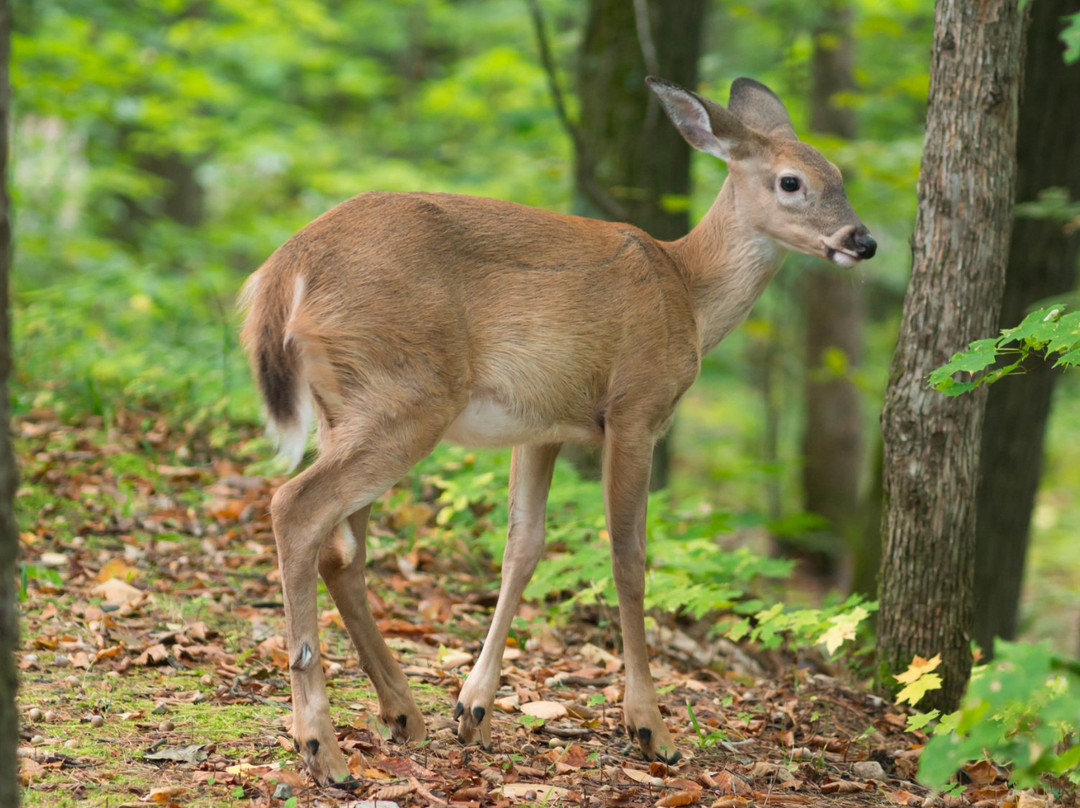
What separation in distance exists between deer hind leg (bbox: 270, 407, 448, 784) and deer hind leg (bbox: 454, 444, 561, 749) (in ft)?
2.15

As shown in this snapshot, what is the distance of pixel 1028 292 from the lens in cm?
726

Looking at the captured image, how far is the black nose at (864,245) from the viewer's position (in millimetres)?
4570

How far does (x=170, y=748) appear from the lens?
12.1 ft

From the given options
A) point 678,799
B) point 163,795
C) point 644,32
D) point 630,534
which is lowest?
point 678,799

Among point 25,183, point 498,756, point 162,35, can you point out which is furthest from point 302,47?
point 498,756

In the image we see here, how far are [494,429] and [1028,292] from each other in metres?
4.61

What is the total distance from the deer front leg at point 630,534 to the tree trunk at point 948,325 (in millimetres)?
1303

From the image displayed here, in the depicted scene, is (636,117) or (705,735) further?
(636,117)

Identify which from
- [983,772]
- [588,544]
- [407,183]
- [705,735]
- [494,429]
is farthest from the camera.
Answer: [407,183]

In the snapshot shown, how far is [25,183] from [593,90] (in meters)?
8.60

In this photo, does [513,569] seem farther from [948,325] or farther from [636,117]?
[636,117]

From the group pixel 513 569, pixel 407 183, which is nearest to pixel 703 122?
pixel 513 569

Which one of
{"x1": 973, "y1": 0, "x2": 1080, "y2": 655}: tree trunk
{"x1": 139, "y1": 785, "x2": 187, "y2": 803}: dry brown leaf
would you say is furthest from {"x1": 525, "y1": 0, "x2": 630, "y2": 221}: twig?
{"x1": 139, "y1": 785, "x2": 187, "y2": 803}: dry brown leaf

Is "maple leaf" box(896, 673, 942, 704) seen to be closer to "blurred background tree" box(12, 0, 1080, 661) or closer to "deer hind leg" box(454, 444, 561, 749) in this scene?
"deer hind leg" box(454, 444, 561, 749)
